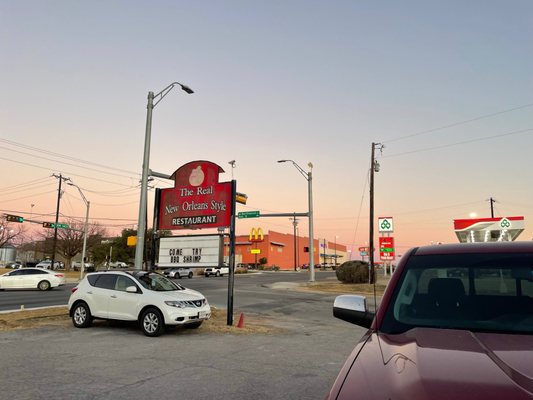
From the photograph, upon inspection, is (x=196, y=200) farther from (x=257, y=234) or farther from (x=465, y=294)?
(x=257, y=234)

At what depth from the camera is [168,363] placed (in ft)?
25.2

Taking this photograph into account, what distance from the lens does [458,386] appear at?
5.49 ft

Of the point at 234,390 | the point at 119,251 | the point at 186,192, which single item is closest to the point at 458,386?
the point at 234,390

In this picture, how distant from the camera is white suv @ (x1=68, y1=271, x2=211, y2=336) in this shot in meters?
10.8

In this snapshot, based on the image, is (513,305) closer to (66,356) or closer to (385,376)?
(385,376)

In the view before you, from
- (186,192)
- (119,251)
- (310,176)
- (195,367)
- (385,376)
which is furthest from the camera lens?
(119,251)

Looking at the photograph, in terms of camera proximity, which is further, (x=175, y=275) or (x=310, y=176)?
(x=175, y=275)

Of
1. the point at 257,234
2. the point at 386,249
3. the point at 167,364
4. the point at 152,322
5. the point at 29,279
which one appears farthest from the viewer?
the point at 257,234

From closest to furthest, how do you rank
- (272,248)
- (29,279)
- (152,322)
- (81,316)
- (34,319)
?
(152,322), (81,316), (34,319), (29,279), (272,248)

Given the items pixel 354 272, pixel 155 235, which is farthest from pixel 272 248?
pixel 155 235

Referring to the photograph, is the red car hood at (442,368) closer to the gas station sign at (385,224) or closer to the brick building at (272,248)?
the gas station sign at (385,224)

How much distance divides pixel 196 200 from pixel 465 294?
12.8m

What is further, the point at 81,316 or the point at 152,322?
the point at 81,316

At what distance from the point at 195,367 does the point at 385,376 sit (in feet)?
20.2
